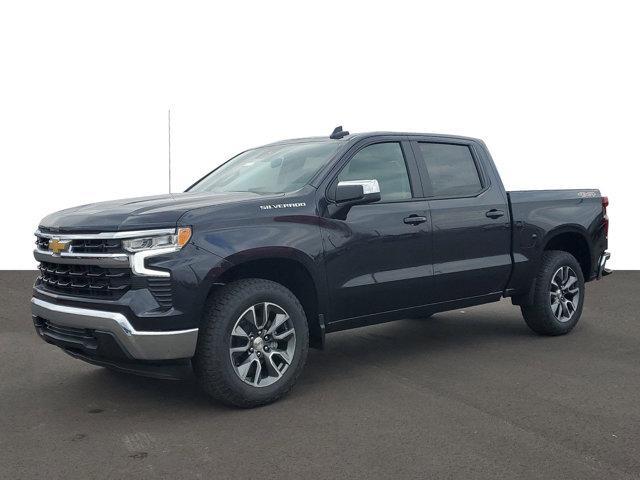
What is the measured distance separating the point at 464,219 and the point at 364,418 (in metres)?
2.28

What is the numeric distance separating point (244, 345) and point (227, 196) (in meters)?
1.14

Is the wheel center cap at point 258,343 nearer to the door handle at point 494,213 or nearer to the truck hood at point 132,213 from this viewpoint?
the truck hood at point 132,213

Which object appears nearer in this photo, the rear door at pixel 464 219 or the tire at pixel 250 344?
the tire at pixel 250 344

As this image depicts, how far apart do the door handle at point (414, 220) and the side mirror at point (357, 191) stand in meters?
0.58

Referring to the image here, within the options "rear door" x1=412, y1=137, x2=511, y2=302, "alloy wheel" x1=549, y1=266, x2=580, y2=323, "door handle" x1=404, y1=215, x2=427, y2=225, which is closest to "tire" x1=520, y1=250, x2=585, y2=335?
"alloy wheel" x1=549, y1=266, x2=580, y2=323

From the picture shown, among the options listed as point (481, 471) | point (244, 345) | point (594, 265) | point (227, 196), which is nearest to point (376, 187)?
point (227, 196)

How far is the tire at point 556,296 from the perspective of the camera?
6.92 meters

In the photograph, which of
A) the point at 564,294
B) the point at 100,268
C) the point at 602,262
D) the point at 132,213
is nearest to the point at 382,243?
the point at 132,213

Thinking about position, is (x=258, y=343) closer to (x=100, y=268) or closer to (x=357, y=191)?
(x=100, y=268)

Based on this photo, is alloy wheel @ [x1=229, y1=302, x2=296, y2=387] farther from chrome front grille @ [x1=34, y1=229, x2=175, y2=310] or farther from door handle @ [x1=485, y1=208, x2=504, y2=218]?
door handle @ [x1=485, y1=208, x2=504, y2=218]

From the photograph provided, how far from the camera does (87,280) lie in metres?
4.69

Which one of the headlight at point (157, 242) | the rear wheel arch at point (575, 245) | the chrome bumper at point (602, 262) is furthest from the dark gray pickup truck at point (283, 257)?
the chrome bumper at point (602, 262)

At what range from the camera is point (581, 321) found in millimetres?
8117

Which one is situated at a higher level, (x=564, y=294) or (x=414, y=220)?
(x=414, y=220)
